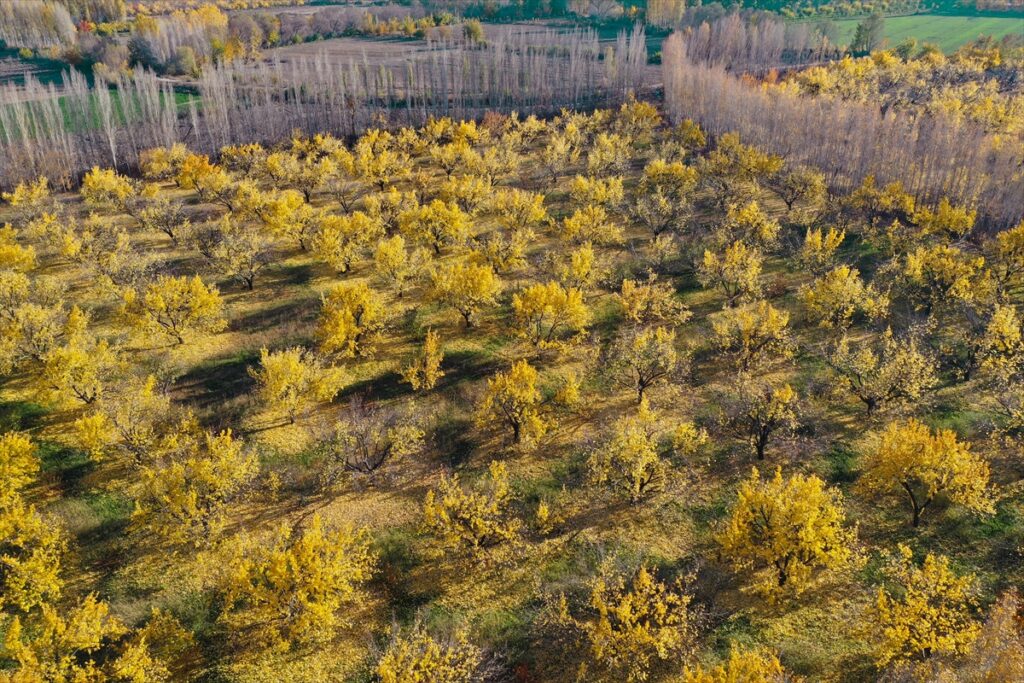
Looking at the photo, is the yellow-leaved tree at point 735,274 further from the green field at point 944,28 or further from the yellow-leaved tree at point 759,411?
the green field at point 944,28

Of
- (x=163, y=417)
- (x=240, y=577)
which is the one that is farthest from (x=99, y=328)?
(x=240, y=577)

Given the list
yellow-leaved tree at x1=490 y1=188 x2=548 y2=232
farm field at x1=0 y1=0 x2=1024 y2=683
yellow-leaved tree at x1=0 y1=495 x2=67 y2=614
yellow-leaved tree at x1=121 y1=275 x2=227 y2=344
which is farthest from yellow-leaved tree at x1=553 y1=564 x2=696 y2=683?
yellow-leaved tree at x1=490 y1=188 x2=548 y2=232

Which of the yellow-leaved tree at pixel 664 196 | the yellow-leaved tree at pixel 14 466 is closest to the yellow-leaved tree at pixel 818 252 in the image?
the yellow-leaved tree at pixel 664 196

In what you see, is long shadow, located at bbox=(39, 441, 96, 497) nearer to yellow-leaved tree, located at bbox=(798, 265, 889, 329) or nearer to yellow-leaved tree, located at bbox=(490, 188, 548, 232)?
yellow-leaved tree, located at bbox=(490, 188, 548, 232)

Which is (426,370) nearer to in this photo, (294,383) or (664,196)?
(294,383)

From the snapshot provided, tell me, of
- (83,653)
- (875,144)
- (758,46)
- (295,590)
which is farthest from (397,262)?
(758,46)

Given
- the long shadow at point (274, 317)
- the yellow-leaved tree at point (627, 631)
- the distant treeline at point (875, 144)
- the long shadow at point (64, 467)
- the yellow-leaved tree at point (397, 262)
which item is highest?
the distant treeline at point (875, 144)
